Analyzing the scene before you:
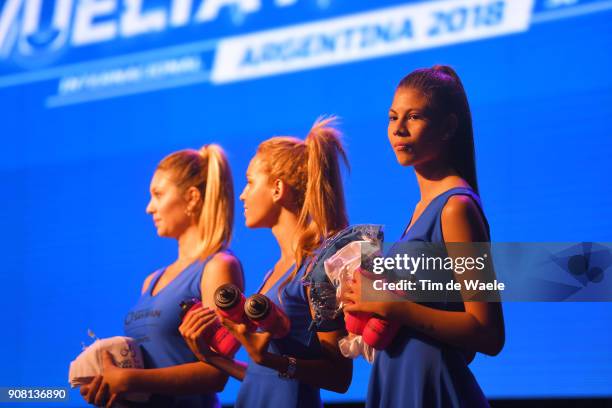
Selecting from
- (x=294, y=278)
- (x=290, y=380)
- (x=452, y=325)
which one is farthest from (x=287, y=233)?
(x=452, y=325)

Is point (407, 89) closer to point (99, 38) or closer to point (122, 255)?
point (122, 255)


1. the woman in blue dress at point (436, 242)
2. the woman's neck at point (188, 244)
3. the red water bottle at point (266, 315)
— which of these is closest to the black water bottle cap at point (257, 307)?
the red water bottle at point (266, 315)

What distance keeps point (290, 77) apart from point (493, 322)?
5.16 ft

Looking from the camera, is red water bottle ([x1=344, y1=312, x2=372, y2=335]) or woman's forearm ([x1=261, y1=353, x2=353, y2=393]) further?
woman's forearm ([x1=261, y1=353, x2=353, y2=393])

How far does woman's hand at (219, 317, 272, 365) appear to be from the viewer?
250 centimetres

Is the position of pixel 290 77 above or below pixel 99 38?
below

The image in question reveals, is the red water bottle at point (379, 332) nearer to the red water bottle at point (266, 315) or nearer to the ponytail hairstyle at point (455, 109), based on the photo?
the red water bottle at point (266, 315)

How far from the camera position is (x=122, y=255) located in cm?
358

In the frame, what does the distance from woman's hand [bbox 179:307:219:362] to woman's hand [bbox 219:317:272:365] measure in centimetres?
20

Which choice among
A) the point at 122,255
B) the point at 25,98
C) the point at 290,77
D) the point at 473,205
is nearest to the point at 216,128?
the point at 290,77

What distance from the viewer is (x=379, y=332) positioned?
7.47 feet

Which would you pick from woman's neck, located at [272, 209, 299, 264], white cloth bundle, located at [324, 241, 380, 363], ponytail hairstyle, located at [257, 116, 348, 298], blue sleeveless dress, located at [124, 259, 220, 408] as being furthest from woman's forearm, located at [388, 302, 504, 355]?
blue sleeveless dress, located at [124, 259, 220, 408]

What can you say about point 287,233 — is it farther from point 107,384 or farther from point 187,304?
point 107,384

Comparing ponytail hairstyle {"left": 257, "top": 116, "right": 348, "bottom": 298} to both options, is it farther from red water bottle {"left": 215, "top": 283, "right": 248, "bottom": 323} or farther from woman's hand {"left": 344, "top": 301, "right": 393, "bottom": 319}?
woman's hand {"left": 344, "top": 301, "right": 393, "bottom": 319}
